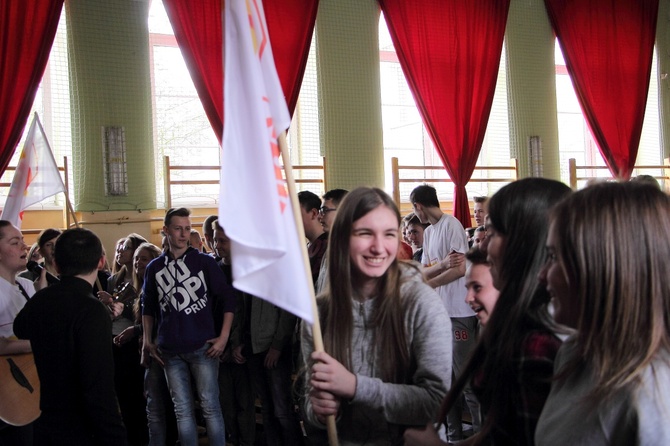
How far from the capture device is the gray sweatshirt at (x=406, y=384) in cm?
146

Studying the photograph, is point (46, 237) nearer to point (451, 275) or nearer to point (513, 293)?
point (451, 275)

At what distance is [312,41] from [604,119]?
13.3 feet

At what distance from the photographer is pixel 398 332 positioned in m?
1.54

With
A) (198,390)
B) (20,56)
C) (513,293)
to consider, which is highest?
(20,56)

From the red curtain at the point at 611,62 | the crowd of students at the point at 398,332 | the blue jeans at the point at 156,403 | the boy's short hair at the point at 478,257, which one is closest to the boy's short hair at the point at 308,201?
the crowd of students at the point at 398,332

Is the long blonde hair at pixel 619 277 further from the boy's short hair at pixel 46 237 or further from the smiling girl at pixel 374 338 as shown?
the boy's short hair at pixel 46 237

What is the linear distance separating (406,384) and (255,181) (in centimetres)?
59

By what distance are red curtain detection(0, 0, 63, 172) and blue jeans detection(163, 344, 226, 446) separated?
3.43 meters

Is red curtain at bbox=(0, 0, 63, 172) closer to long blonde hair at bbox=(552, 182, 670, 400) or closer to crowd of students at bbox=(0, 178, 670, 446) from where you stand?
crowd of students at bbox=(0, 178, 670, 446)

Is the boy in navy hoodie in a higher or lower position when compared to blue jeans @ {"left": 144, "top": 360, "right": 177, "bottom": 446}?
higher

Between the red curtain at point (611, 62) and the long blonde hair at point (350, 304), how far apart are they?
7.65 metres

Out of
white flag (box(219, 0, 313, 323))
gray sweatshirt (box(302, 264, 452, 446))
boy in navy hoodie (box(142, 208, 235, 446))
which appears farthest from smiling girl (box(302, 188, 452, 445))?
boy in navy hoodie (box(142, 208, 235, 446))

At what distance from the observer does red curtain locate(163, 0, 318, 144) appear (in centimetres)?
660

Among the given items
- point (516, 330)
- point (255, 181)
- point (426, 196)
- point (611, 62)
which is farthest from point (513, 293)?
point (611, 62)
